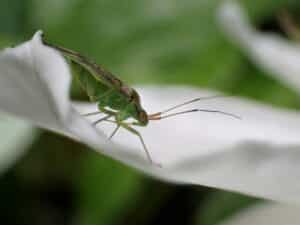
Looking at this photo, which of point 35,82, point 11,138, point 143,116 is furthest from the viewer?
point 11,138

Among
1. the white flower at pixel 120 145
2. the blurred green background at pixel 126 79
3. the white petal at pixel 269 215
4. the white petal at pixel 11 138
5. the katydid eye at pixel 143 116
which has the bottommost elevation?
the blurred green background at pixel 126 79

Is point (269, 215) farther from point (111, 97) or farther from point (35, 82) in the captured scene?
point (35, 82)

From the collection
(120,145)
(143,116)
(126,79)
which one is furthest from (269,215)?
(126,79)

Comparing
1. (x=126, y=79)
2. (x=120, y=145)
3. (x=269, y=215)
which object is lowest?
(x=126, y=79)

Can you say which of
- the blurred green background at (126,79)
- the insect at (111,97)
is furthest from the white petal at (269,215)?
A: the blurred green background at (126,79)

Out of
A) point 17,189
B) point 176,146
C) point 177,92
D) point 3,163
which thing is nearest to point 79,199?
point 17,189

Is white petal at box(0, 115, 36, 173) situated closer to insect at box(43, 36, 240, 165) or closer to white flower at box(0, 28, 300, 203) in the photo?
insect at box(43, 36, 240, 165)

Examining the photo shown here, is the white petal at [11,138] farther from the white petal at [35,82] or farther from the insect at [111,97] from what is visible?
the white petal at [35,82]
